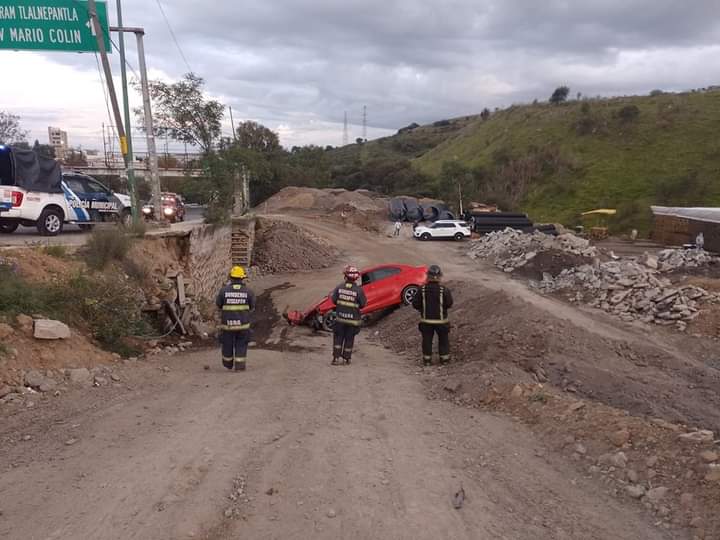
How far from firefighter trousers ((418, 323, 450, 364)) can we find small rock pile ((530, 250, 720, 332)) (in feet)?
22.8

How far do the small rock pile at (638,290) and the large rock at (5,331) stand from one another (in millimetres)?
13492

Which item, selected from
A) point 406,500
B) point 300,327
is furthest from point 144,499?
point 300,327

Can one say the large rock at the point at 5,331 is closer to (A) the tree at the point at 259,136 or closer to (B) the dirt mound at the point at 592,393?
(B) the dirt mound at the point at 592,393

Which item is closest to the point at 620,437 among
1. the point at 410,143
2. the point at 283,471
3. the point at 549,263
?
the point at 283,471

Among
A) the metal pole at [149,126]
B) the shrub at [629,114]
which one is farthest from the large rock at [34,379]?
the shrub at [629,114]

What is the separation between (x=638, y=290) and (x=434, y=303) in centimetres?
876

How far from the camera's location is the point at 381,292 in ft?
47.3

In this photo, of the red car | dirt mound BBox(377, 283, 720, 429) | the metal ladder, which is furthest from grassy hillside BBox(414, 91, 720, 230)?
dirt mound BBox(377, 283, 720, 429)

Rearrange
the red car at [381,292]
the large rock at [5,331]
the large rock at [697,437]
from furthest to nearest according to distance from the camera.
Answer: the red car at [381,292] → the large rock at [5,331] → the large rock at [697,437]

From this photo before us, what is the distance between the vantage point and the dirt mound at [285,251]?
25.8m

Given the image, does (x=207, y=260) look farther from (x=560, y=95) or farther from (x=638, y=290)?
(x=560, y=95)

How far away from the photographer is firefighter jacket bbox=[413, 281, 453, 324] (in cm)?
959

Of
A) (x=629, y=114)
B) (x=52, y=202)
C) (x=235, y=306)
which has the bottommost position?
(x=235, y=306)

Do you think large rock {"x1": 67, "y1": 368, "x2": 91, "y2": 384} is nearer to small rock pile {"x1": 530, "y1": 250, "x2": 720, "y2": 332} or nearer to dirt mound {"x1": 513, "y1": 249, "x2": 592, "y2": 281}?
small rock pile {"x1": 530, "y1": 250, "x2": 720, "y2": 332}
